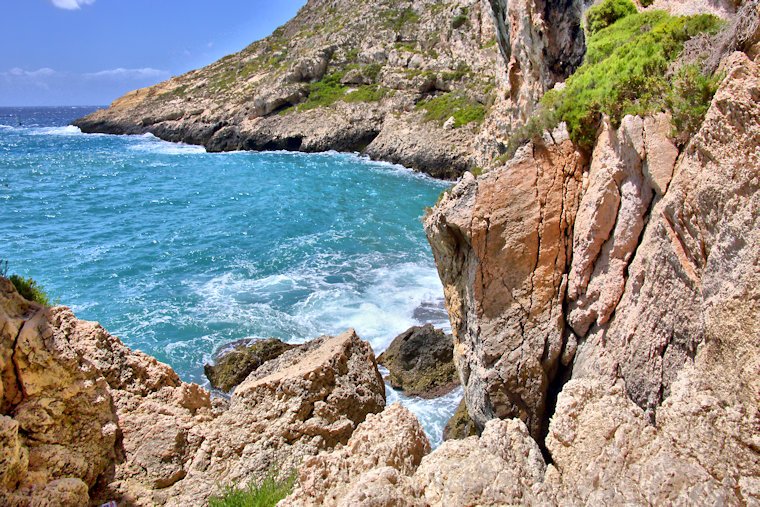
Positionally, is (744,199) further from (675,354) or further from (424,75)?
(424,75)

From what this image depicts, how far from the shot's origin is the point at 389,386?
656 inches

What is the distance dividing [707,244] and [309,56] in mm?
77505

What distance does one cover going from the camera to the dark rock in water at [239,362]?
1617 centimetres

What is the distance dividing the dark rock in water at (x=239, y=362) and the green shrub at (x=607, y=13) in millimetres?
13771

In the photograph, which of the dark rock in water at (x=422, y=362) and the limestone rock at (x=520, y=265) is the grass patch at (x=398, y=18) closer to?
the dark rock in water at (x=422, y=362)

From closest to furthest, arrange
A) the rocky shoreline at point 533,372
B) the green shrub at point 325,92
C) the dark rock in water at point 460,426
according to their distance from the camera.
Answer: the rocky shoreline at point 533,372
the dark rock in water at point 460,426
the green shrub at point 325,92

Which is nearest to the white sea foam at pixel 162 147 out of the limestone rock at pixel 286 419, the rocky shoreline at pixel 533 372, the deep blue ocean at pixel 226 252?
the deep blue ocean at pixel 226 252

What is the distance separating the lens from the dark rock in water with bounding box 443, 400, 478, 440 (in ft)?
42.1

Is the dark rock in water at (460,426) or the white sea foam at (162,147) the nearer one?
the dark rock in water at (460,426)

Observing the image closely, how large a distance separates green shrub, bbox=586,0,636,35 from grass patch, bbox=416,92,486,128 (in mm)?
37185

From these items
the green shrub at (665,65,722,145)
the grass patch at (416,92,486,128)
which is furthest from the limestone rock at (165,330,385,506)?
the grass patch at (416,92,486,128)

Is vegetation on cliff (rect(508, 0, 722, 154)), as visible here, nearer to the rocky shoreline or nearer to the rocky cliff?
the rocky shoreline

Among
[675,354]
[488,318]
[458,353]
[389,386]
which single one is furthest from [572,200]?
[389,386]

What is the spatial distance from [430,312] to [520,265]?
1118cm
